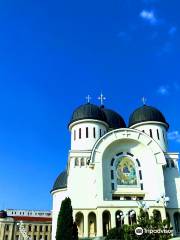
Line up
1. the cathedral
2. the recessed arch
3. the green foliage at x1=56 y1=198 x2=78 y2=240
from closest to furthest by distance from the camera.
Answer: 1. the green foliage at x1=56 y1=198 x2=78 y2=240
2. the cathedral
3. the recessed arch

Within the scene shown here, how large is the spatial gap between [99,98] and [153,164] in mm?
14313

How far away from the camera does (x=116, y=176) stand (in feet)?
113

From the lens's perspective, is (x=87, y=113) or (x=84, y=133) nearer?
(x=84, y=133)

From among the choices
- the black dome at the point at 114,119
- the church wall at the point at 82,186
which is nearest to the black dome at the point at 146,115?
the black dome at the point at 114,119

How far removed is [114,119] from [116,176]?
11.0 m

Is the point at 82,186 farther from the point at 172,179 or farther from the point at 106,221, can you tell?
the point at 172,179

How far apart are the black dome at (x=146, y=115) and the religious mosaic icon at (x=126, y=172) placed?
630cm

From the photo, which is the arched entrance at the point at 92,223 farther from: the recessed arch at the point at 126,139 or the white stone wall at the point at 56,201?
the white stone wall at the point at 56,201

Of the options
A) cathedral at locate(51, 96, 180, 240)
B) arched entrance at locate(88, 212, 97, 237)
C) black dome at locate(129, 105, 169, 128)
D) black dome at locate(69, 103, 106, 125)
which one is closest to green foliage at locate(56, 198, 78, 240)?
cathedral at locate(51, 96, 180, 240)

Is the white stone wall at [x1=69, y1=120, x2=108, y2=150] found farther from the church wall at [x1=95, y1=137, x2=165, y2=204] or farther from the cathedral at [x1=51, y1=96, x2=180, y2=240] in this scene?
the church wall at [x1=95, y1=137, x2=165, y2=204]

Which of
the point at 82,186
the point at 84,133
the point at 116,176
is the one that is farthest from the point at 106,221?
the point at 84,133

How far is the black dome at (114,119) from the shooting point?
43.0m

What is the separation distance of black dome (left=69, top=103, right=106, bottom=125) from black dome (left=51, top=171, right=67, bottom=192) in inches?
327

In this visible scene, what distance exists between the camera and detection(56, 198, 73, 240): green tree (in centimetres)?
2572
